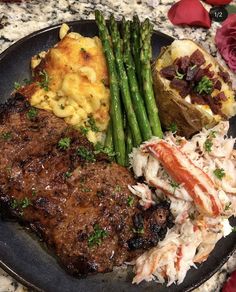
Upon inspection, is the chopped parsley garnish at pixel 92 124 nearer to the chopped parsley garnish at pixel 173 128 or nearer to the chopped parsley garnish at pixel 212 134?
the chopped parsley garnish at pixel 173 128

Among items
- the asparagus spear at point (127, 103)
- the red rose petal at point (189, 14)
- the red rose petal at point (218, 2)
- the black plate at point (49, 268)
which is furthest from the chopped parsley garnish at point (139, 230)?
the red rose petal at point (218, 2)

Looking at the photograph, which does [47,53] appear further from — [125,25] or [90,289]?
[90,289]

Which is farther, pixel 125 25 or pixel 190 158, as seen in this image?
pixel 125 25

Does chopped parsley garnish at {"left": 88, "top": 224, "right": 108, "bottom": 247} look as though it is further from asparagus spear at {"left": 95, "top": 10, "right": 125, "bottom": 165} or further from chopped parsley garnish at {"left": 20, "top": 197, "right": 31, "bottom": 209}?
asparagus spear at {"left": 95, "top": 10, "right": 125, "bottom": 165}

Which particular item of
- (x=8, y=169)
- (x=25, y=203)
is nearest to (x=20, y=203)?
(x=25, y=203)

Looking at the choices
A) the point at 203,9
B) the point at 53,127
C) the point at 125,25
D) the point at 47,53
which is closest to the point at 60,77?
the point at 47,53

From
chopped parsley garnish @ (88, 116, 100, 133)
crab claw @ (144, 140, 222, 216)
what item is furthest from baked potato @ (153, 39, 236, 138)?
chopped parsley garnish @ (88, 116, 100, 133)

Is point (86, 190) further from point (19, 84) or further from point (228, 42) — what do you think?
point (228, 42)
